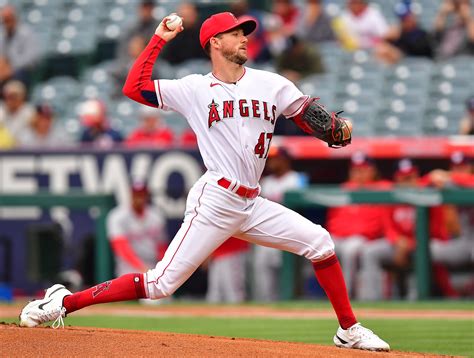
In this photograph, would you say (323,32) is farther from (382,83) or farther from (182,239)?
(182,239)

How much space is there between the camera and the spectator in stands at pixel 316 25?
13.3 meters

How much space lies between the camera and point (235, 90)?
5.89 m

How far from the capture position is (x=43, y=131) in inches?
487

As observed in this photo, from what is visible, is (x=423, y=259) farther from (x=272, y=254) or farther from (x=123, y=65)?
(x=123, y=65)

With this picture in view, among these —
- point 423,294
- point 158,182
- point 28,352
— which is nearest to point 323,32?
point 158,182

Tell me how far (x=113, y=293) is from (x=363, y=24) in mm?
7896

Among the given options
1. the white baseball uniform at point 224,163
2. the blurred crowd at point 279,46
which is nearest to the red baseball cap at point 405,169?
the blurred crowd at point 279,46

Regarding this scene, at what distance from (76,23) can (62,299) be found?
9.87 metres

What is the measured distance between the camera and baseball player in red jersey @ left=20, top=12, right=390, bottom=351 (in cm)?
586

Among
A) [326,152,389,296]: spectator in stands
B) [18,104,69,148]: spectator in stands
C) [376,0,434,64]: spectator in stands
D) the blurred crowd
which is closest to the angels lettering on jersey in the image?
[326,152,389,296]: spectator in stands

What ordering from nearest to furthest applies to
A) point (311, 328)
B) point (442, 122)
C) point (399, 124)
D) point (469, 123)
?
1. point (311, 328)
2. point (469, 123)
3. point (442, 122)
4. point (399, 124)

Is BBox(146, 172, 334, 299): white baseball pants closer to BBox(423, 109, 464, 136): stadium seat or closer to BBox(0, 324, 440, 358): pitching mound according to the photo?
BBox(0, 324, 440, 358): pitching mound

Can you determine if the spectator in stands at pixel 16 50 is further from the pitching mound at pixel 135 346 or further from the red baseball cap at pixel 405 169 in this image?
the pitching mound at pixel 135 346

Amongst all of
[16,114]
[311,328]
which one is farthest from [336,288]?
[16,114]
